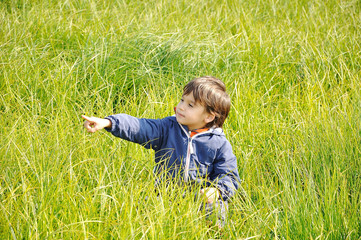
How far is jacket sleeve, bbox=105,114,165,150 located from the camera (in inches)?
80.5

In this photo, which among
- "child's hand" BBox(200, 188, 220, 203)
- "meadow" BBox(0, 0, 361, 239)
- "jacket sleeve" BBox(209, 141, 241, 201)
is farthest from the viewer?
"jacket sleeve" BBox(209, 141, 241, 201)

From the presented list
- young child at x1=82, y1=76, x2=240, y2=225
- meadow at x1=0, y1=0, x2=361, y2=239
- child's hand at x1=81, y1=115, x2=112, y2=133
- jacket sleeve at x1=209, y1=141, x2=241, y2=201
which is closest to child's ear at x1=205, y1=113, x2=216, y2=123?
young child at x1=82, y1=76, x2=240, y2=225

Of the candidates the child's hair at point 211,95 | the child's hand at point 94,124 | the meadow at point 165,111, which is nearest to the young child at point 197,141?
the child's hair at point 211,95

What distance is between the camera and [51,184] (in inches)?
73.4

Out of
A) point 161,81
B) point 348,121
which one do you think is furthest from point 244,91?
point 348,121

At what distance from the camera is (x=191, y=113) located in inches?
87.9

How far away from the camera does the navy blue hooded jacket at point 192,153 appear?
2209 millimetres

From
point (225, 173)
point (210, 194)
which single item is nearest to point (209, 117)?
point (225, 173)

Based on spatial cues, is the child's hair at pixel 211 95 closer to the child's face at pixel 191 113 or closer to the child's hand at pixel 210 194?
the child's face at pixel 191 113

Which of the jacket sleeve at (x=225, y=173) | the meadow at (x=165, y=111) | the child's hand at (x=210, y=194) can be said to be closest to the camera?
the meadow at (x=165, y=111)

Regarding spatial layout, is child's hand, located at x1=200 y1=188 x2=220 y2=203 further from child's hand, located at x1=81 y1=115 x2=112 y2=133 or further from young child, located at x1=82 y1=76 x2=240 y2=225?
child's hand, located at x1=81 y1=115 x2=112 y2=133

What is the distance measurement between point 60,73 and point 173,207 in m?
1.43

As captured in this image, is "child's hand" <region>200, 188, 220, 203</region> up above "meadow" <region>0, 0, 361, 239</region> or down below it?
below

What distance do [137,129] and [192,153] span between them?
302 millimetres
